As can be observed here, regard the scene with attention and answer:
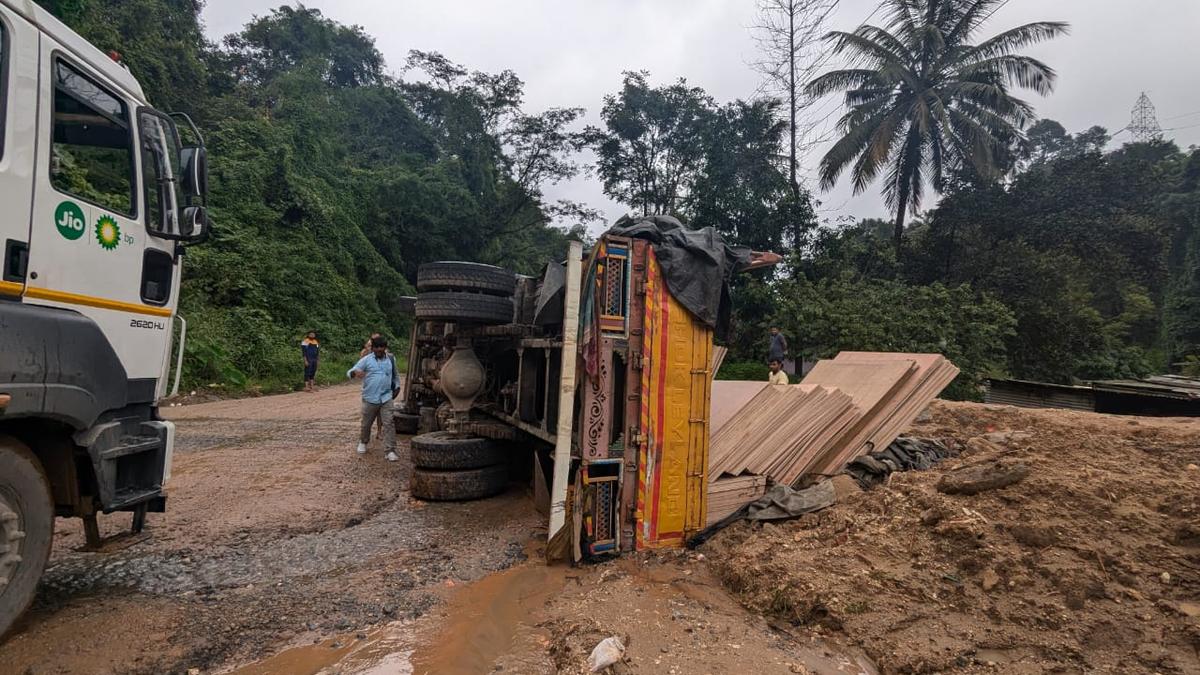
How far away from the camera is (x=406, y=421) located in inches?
348

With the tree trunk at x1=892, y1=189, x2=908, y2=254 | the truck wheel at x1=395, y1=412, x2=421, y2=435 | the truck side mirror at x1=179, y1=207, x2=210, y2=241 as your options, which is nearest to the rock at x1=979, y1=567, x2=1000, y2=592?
the truck side mirror at x1=179, y1=207, x2=210, y2=241

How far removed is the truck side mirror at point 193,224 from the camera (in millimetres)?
3494

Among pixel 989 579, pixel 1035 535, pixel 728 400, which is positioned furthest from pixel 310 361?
pixel 1035 535

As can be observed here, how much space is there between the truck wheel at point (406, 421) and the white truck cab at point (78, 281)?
17.3 ft

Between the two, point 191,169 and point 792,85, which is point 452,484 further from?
point 792,85

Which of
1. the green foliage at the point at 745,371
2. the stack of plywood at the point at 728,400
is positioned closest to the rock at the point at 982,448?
the stack of plywood at the point at 728,400

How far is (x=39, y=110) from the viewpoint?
2.75m

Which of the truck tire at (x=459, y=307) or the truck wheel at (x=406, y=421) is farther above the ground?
the truck tire at (x=459, y=307)

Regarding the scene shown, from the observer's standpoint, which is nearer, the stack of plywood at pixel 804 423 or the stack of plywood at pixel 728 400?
the stack of plywood at pixel 804 423

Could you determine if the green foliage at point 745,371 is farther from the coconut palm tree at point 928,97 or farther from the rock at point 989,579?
the rock at point 989,579

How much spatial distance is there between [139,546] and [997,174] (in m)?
23.3

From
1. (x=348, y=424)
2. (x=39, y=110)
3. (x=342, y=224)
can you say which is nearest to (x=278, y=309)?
(x=342, y=224)

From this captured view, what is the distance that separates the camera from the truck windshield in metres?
3.39

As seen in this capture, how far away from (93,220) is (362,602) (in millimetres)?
2542
